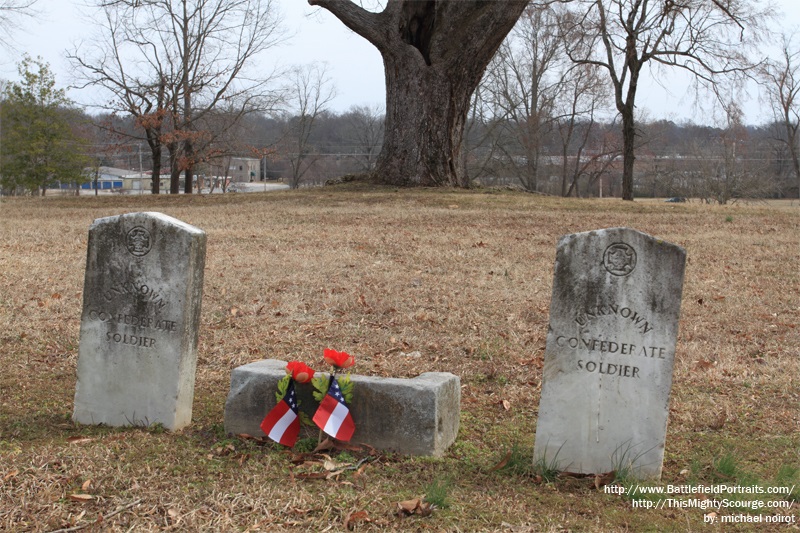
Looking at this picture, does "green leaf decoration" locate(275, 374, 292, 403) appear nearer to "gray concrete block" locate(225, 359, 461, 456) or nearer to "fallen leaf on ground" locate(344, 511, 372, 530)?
"gray concrete block" locate(225, 359, 461, 456)

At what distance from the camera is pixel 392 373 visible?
20.3 feet

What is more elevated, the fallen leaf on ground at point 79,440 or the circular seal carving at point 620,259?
the circular seal carving at point 620,259

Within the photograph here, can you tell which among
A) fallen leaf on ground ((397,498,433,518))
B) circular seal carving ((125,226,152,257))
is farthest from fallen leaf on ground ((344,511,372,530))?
circular seal carving ((125,226,152,257))

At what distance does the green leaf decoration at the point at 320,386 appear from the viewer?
4.48 m

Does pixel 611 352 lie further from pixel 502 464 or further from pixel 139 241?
pixel 139 241

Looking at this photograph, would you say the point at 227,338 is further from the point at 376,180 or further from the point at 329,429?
the point at 376,180

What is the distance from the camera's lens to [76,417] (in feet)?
16.4

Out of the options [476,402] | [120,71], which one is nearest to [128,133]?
[120,71]

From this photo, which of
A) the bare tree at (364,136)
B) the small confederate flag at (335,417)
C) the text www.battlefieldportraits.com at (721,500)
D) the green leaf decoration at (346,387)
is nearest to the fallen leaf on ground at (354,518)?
the small confederate flag at (335,417)

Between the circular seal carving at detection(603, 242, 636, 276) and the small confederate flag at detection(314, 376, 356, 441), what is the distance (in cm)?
162

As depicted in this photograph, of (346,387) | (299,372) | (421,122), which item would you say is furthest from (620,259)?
(421,122)

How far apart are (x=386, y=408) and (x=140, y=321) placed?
1.57 meters

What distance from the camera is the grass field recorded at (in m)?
3.78

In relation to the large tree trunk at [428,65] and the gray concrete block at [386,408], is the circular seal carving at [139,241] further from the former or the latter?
the large tree trunk at [428,65]
